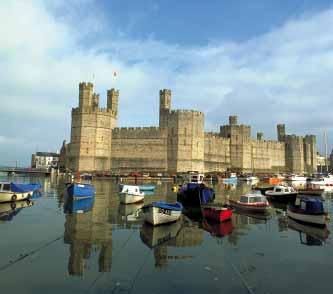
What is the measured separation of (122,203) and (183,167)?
30.6 m

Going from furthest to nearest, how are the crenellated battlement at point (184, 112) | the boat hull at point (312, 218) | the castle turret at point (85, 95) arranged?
the crenellated battlement at point (184, 112), the castle turret at point (85, 95), the boat hull at point (312, 218)

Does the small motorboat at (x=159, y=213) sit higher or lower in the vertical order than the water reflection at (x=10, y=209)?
higher

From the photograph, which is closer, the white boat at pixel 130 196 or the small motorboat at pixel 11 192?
the small motorboat at pixel 11 192

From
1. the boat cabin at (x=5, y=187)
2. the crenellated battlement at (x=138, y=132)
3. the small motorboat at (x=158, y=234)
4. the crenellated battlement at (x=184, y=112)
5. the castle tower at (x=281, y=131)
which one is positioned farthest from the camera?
the castle tower at (x=281, y=131)

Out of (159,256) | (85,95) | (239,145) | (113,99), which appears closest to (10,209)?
(159,256)

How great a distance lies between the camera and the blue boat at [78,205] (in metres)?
16.1

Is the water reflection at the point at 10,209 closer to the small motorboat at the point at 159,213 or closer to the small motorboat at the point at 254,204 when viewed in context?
the small motorboat at the point at 159,213

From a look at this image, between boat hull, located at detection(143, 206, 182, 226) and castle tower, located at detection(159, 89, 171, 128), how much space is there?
38163 mm

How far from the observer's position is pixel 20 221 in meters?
13.1

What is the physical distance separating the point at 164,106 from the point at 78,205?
35.4m

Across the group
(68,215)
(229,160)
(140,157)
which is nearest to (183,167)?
(140,157)

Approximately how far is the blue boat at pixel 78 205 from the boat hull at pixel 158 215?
4395mm

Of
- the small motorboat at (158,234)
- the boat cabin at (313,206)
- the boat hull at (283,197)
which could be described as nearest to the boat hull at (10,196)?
the small motorboat at (158,234)

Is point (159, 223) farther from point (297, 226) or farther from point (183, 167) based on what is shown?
point (183, 167)
